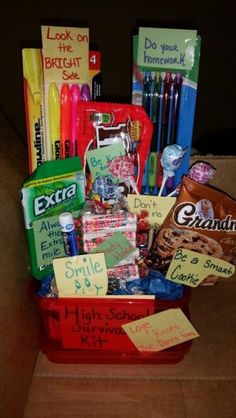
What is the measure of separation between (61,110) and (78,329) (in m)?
0.39

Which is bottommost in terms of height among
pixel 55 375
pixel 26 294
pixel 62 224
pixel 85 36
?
pixel 55 375

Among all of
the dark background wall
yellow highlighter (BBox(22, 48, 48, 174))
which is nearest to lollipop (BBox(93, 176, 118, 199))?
yellow highlighter (BBox(22, 48, 48, 174))

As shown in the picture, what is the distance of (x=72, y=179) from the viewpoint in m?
0.68

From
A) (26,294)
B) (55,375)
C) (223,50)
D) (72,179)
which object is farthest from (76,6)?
(55,375)

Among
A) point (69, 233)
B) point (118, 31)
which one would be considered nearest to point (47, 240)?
point (69, 233)

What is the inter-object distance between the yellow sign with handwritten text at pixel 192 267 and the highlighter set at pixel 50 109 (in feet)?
0.91

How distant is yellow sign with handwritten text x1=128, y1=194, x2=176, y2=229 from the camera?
702 mm

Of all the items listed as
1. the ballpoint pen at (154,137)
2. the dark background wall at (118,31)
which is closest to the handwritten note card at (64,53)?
the ballpoint pen at (154,137)

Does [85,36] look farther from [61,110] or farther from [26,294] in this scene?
[26,294]

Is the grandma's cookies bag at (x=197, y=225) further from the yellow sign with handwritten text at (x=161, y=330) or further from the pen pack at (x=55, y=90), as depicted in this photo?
the pen pack at (x=55, y=90)

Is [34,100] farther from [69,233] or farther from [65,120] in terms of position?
[69,233]

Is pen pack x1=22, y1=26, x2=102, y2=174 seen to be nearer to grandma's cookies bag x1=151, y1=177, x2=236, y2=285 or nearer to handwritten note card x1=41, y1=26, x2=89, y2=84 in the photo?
handwritten note card x1=41, y1=26, x2=89, y2=84

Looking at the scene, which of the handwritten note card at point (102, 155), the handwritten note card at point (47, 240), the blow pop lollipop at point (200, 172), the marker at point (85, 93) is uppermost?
the marker at point (85, 93)

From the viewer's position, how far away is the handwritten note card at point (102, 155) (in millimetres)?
688
